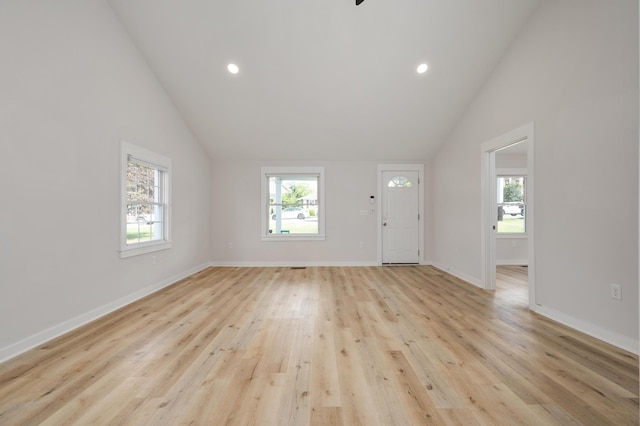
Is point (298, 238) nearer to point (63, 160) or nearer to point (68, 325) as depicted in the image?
point (68, 325)

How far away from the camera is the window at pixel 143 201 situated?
333cm

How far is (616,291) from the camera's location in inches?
88.2

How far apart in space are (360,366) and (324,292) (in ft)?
6.30

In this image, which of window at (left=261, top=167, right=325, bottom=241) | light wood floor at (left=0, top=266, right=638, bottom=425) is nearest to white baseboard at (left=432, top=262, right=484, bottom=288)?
light wood floor at (left=0, top=266, right=638, bottom=425)

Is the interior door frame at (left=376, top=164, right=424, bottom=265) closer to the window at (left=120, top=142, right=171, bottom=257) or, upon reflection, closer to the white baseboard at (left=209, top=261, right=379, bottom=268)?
the white baseboard at (left=209, top=261, right=379, bottom=268)

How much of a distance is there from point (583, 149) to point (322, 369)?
3.08 m

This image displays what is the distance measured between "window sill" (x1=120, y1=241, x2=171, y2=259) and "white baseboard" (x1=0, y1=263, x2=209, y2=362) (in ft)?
1.66

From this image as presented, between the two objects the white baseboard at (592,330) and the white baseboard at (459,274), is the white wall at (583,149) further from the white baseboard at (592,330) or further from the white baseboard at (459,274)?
the white baseboard at (459,274)

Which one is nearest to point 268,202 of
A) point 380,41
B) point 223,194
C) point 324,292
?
point 223,194

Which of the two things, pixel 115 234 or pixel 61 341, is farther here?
pixel 115 234

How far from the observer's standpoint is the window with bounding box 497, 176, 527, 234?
6.04 meters

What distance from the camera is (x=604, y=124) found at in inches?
92.1

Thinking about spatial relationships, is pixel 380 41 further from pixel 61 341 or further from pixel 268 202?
pixel 61 341

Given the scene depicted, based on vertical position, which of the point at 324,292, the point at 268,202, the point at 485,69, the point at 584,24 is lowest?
the point at 324,292
